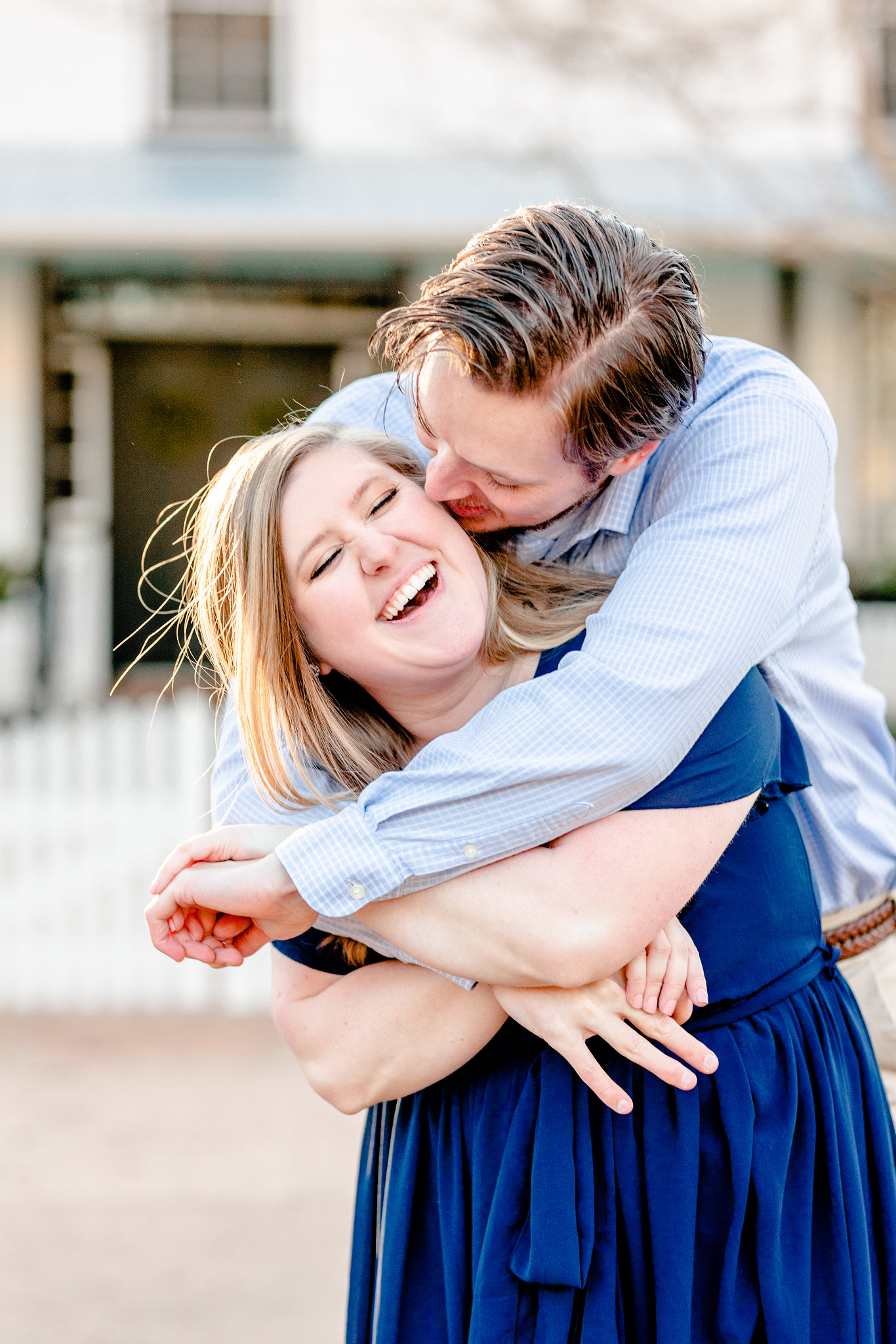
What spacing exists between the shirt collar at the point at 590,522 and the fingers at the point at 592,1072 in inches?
27.6

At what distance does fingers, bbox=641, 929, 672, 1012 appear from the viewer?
5.45ft

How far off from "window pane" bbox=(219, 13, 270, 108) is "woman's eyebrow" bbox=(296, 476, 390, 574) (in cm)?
1105

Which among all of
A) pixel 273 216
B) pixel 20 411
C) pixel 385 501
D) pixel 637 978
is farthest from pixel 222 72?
pixel 637 978

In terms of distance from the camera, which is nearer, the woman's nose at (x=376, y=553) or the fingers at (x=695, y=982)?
the fingers at (x=695, y=982)

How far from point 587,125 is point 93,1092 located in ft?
28.8

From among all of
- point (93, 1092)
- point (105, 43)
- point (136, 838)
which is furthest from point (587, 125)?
point (93, 1092)

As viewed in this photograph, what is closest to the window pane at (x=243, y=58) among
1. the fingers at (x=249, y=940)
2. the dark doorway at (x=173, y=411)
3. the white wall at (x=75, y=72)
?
the white wall at (x=75, y=72)

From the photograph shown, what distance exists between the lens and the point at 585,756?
156 cm

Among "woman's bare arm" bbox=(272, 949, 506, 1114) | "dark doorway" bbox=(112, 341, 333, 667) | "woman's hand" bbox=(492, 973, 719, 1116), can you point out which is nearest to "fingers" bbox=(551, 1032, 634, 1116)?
"woman's hand" bbox=(492, 973, 719, 1116)

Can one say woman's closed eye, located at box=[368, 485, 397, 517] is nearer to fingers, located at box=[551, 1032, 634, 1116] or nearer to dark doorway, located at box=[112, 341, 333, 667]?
fingers, located at box=[551, 1032, 634, 1116]

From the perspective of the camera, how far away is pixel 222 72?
1180 centimetres

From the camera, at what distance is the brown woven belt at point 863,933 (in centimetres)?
204

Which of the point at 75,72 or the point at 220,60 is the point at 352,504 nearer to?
the point at 75,72

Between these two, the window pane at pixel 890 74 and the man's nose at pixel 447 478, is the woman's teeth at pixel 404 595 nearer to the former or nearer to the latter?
the man's nose at pixel 447 478
